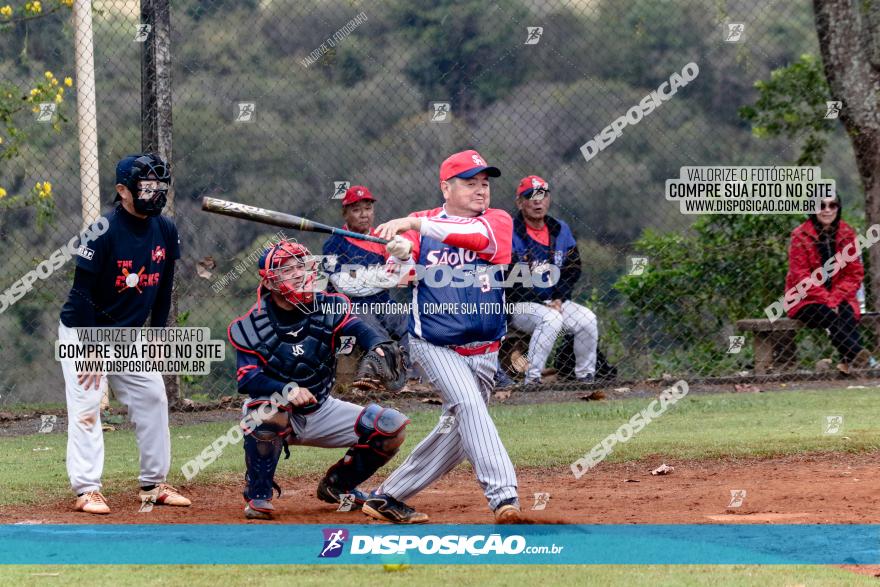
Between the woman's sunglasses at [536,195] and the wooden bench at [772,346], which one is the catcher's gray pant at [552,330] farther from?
the wooden bench at [772,346]

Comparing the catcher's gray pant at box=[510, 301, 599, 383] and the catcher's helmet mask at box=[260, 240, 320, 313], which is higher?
the catcher's helmet mask at box=[260, 240, 320, 313]

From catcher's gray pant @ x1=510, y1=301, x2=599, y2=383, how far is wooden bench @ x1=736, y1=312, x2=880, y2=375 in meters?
1.72

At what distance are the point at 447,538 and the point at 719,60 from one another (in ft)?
57.2

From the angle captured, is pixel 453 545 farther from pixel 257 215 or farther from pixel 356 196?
pixel 356 196

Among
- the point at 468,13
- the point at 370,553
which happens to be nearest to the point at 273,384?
the point at 370,553

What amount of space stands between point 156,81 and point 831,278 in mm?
6213

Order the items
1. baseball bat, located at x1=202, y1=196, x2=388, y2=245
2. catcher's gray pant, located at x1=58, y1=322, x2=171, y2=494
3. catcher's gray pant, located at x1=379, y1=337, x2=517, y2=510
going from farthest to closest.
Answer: catcher's gray pant, located at x1=58, y1=322, x2=171, y2=494 → baseball bat, located at x1=202, y1=196, x2=388, y2=245 → catcher's gray pant, located at x1=379, y1=337, x2=517, y2=510

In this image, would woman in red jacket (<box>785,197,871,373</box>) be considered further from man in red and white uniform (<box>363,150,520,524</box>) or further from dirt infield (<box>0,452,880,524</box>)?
man in red and white uniform (<box>363,150,520,524</box>)

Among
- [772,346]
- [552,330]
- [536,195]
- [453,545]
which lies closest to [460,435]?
[453,545]

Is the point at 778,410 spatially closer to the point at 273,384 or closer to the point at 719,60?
the point at 273,384

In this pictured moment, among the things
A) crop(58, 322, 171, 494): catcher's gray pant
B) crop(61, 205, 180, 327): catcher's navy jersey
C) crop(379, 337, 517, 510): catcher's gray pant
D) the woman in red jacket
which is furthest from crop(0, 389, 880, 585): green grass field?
crop(61, 205, 180, 327): catcher's navy jersey

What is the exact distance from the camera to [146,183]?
6.52m

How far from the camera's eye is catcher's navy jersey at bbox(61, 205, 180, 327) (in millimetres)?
6547

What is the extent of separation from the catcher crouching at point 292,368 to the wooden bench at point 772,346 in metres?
5.98
